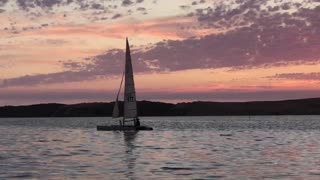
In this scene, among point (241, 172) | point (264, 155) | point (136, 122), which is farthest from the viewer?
point (136, 122)

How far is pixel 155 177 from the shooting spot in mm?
40781

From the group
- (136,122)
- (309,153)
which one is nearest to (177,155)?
(309,153)

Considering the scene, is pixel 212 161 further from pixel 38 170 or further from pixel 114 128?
pixel 114 128

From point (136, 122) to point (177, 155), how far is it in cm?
5368

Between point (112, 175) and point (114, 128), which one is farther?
point (114, 128)

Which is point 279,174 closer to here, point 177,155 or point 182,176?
point 182,176

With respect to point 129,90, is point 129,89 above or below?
above

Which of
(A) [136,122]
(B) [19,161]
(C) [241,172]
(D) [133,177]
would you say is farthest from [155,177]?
(A) [136,122]

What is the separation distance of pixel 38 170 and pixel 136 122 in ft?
227

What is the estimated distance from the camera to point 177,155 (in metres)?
61.0

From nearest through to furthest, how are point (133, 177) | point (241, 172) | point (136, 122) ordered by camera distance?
point (133, 177), point (241, 172), point (136, 122)

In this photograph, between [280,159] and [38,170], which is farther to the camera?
[280,159]

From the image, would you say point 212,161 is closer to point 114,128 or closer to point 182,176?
point 182,176

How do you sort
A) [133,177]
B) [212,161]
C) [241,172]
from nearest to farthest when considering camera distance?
[133,177] → [241,172] → [212,161]
